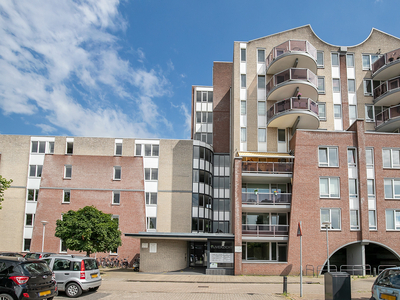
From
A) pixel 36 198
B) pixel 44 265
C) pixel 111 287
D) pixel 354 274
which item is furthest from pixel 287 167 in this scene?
pixel 36 198

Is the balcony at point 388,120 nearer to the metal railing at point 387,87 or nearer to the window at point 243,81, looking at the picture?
the metal railing at point 387,87

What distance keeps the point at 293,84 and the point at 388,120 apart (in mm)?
8994

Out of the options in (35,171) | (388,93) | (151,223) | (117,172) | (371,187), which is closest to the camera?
(371,187)

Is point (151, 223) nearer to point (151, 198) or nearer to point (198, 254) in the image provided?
point (151, 198)

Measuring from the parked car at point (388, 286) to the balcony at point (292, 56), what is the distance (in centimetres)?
2292

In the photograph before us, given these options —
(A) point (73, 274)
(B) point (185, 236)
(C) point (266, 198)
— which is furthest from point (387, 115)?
(A) point (73, 274)

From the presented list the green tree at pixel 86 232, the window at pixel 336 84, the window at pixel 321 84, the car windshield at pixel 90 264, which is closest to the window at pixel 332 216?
the window at pixel 321 84

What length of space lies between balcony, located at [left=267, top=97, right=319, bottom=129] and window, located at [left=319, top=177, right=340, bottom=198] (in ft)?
18.4

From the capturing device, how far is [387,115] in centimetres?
3155

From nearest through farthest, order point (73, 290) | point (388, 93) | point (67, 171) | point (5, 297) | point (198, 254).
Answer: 1. point (5, 297)
2. point (73, 290)
3. point (388, 93)
4. point (198, 254)
5. point (67, 171)

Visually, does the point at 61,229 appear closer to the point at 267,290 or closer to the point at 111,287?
the point at 111,287

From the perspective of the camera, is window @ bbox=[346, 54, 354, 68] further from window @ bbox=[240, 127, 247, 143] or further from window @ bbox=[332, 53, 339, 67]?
window @ bbox=[240, 127, 247, 143]

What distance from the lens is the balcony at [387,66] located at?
3162 cm

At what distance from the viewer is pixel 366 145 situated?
28.6 meters
